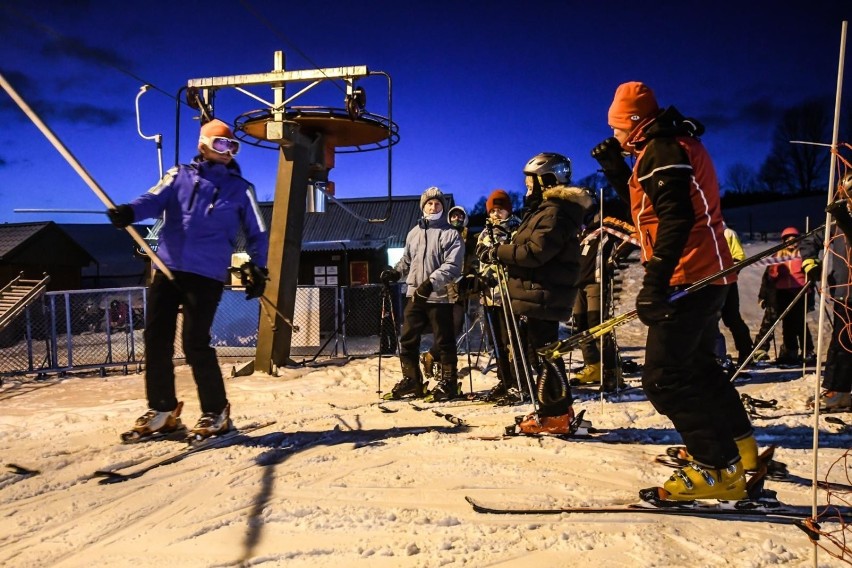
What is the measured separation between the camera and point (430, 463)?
3574 mm

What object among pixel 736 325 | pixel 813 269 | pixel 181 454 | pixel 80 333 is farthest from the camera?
pixel 80 333

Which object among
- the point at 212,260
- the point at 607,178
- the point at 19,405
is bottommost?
the point at 19,405

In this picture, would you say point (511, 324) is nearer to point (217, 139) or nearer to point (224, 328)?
point (217, 139)

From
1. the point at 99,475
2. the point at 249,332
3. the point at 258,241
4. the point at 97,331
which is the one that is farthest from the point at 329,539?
the point at 97,331

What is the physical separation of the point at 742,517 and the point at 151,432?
3588 mm

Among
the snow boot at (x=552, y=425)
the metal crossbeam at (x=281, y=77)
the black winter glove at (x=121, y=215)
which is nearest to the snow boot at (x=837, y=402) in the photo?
the snow boot at (x=552, y=425)

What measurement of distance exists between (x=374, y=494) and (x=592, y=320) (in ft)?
14.7

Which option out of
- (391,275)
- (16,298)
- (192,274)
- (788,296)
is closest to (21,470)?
(192,274)

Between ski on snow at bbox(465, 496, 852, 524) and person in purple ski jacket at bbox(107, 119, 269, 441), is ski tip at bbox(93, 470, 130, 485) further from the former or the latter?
ski on snow at bbox(465, 496, 852, 524)

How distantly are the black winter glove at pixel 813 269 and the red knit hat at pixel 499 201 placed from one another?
10.1 feet

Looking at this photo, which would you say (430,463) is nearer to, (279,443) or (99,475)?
(279,443)

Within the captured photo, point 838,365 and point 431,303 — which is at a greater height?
point 431,303

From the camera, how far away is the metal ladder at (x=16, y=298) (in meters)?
8.63

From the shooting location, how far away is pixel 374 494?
306cm
